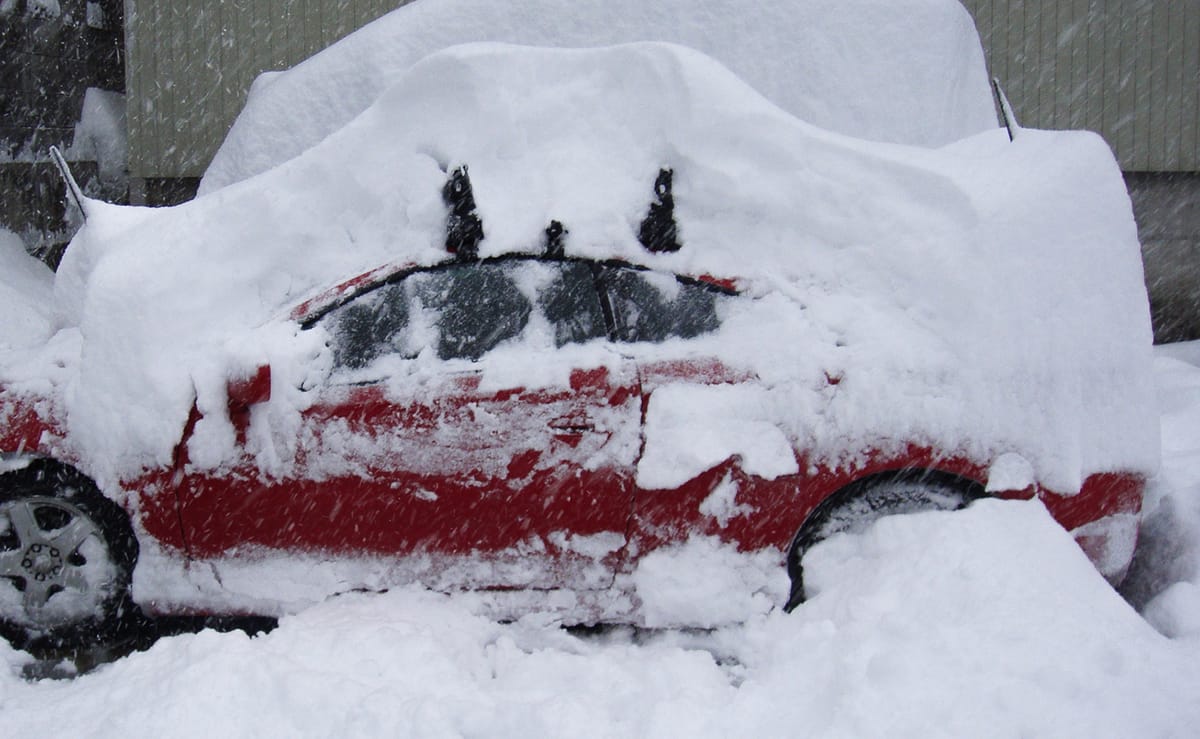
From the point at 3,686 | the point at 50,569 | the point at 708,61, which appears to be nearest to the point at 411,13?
the point at 708,61

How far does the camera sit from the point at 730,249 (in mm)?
3350

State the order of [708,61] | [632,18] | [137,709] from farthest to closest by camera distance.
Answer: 1. [632,18]
2. [708,61]
3. [137,709]

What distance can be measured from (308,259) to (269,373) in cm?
51

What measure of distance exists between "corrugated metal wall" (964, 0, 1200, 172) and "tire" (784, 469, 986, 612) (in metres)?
6.16

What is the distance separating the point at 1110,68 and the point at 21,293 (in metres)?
8.69

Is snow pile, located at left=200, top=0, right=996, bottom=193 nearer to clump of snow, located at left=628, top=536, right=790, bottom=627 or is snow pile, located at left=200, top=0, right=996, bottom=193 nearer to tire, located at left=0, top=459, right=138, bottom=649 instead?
tire, located at left=0, top=459, right=138, bottom=649

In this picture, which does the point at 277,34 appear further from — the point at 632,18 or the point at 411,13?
the point at 632,18

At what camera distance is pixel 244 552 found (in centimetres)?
318

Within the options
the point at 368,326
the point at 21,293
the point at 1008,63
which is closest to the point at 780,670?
the point at 368,326

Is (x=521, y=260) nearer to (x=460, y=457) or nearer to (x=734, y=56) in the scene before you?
(x=460, y=457)

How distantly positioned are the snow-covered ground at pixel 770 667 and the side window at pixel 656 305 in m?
0.83

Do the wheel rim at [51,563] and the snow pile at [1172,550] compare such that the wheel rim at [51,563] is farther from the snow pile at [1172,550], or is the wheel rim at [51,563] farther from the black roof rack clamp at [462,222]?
the snow pile at [1172,550]

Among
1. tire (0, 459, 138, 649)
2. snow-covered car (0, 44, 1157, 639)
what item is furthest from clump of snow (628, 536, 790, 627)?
tire (0, 459, 138, 649)

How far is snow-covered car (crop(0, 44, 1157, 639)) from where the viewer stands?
3.09 m
